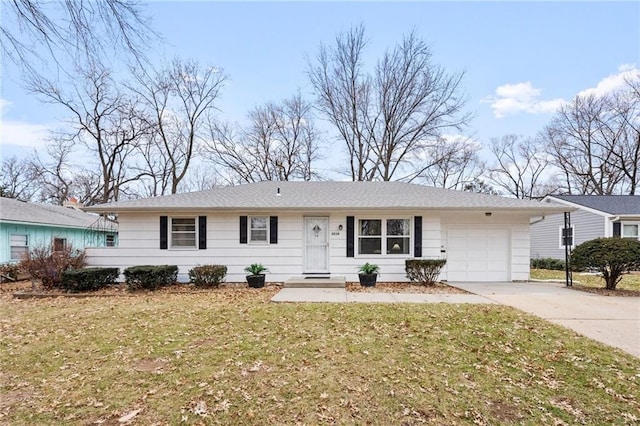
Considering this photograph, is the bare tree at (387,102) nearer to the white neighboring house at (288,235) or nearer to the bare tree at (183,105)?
the bare tree at (183,105)

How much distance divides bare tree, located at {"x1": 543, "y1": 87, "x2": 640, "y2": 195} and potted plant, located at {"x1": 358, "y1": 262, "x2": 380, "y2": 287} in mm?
25570

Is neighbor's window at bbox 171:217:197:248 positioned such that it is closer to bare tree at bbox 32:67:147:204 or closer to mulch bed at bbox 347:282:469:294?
mulch bed at bbox 347:282:469:294

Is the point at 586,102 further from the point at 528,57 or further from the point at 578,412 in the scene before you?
the point at 578,412

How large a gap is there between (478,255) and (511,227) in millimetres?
1452

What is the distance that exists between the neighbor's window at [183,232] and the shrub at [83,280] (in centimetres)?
224

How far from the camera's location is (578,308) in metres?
7.70

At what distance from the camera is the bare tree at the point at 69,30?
133 inches

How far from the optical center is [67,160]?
84.5ft

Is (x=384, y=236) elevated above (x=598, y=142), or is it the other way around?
(x=598, y=142)

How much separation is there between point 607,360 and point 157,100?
81.2 feet

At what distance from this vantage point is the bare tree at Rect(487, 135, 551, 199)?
102 ft

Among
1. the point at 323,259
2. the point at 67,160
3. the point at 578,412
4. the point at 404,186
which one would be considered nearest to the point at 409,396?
the point at 578,412

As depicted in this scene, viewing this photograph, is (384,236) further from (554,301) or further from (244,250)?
(554,301)

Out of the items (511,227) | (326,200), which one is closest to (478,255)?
(511,227)
